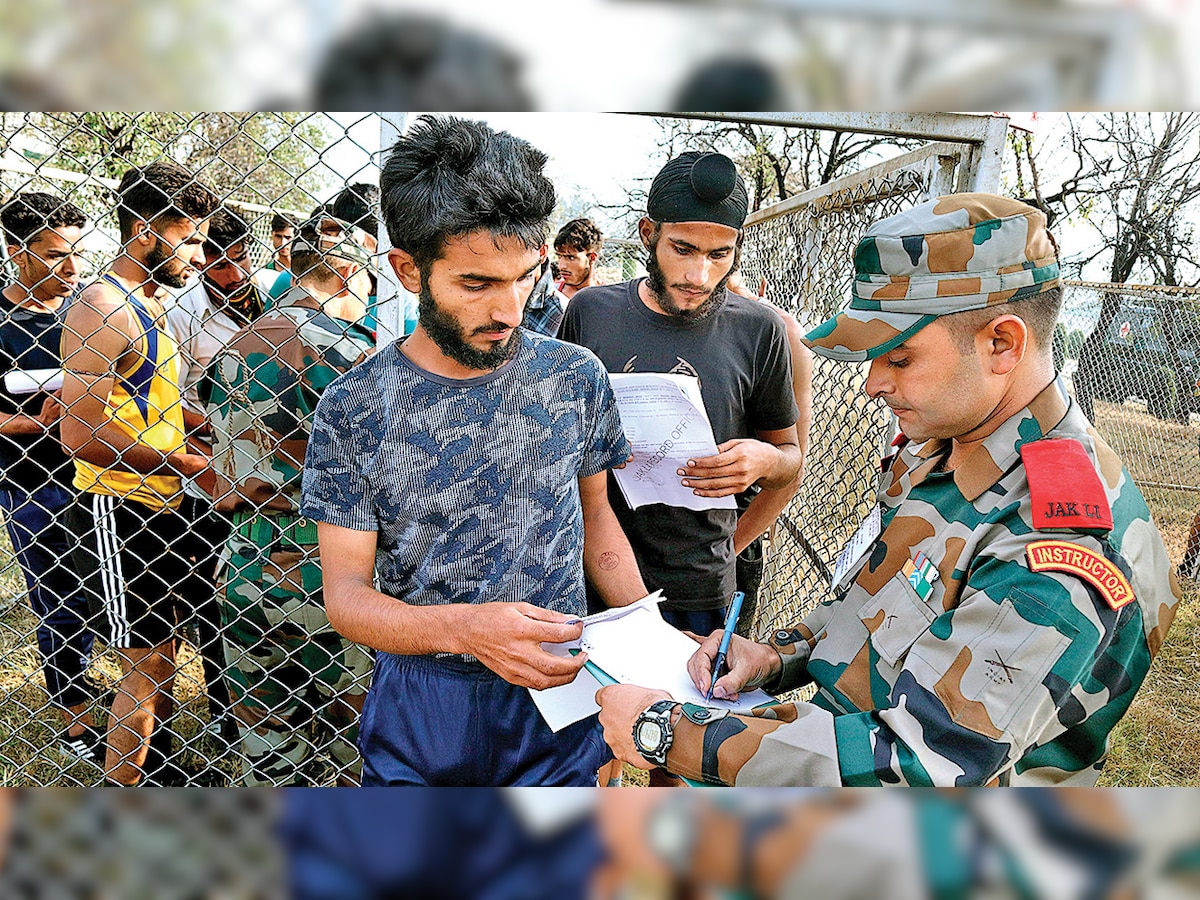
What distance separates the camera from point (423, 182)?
1715mm

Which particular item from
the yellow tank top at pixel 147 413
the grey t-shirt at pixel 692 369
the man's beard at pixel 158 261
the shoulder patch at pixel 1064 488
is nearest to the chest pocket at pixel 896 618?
the shoulder patch at pixel 1064 488

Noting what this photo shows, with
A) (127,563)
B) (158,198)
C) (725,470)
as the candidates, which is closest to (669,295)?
(725,470)

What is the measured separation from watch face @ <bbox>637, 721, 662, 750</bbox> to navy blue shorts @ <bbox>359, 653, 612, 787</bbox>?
0.38m

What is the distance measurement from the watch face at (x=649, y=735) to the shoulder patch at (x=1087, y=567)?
72 cm

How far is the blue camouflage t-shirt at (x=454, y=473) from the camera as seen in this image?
1736 millimetres

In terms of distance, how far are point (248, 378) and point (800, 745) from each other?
84.4 inches

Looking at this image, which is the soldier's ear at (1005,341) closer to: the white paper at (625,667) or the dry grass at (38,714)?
the white paper at (625,667)

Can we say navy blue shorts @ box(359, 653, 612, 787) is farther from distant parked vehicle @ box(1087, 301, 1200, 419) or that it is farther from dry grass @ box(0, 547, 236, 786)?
distant parked vehicle @ box(1087, 301, 1200, 419)

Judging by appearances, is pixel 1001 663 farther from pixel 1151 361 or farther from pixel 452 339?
pixel 1151 361

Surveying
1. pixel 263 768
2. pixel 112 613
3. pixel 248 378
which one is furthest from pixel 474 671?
pixel 112 613

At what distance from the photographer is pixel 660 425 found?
246 centimetres

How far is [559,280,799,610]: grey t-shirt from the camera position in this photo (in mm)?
2621

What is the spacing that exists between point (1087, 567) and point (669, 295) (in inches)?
63.8

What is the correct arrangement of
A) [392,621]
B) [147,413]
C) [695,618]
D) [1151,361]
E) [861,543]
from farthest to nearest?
[1151,361] < [147,413] < [695,618] < [861,543] < [392,621]
